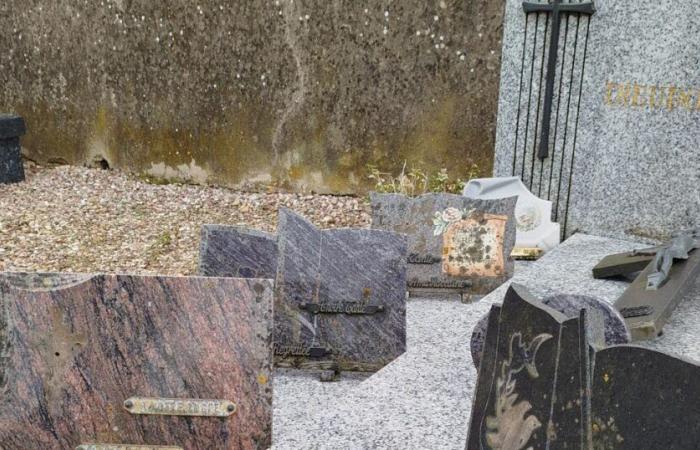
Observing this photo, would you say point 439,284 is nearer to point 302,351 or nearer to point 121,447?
point 302,351

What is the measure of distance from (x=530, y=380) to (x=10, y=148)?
236 inches

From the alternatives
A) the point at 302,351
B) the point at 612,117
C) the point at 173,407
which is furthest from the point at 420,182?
the point at 173,407

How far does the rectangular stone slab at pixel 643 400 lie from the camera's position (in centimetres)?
154

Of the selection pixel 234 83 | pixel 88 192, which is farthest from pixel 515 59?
pixel 88 192

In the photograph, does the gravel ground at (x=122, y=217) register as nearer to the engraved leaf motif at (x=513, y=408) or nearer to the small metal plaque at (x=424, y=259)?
the small metal plaque at (x=424, y=259)

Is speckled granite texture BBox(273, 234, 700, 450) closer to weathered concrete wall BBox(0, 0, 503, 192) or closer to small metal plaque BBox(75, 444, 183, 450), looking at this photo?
small metal plaque BBox(75, 444, 183, 450)

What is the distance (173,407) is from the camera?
7.74 ft

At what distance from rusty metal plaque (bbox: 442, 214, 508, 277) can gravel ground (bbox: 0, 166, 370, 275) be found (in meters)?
1.77

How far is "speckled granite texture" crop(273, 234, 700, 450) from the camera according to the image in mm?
2400

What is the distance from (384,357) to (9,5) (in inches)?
226

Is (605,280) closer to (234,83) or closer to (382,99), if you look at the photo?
(382,99)

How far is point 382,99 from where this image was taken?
571cm

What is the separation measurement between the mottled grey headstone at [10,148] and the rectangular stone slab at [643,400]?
6.13 metres

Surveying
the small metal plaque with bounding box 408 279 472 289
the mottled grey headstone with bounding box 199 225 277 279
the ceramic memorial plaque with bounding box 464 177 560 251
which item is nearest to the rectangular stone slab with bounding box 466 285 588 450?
the mottled grey headstone with bounding box 199 225 277 279
